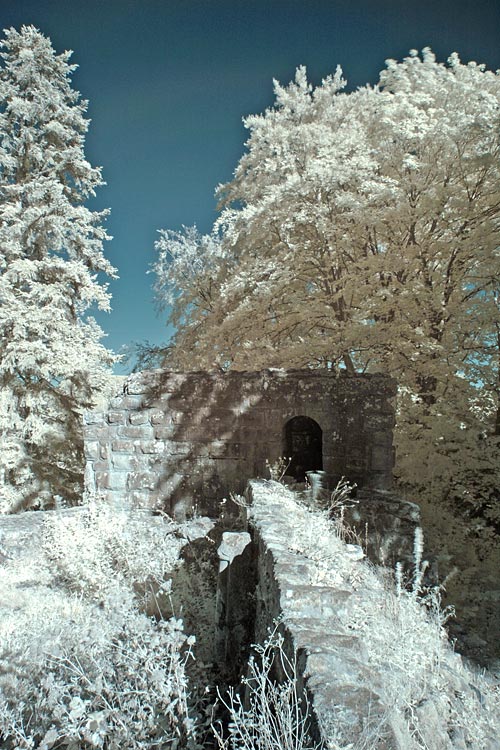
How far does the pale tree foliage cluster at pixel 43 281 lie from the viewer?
9.59 metres

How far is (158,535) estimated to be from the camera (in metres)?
5.45

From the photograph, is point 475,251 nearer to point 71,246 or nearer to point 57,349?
point 57,349

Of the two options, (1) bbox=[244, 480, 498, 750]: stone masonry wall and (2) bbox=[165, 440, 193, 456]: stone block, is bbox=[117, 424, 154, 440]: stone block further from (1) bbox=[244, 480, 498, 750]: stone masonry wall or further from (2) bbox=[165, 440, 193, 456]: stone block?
(1) bbox=[244, 480, 498, 750]: stone masonry wall

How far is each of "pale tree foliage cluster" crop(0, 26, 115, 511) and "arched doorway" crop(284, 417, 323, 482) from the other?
5.57m

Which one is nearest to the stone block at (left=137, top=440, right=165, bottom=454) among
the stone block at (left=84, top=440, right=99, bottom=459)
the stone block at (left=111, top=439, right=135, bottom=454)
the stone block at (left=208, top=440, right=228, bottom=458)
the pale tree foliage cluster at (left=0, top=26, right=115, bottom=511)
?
the stone block at (left=111, top=439, right=135, bottom=454)

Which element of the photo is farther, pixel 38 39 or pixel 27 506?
pixel 38 39

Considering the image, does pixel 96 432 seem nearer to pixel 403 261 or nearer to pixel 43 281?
pixel 43 281

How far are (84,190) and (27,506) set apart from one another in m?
8.97

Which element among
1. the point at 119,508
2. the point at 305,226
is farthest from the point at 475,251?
the point at 119,508

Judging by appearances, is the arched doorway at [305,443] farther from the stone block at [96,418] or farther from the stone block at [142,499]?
the stone block at [96,418]

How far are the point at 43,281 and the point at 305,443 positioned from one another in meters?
8.19

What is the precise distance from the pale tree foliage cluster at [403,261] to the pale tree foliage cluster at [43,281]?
3710 mm

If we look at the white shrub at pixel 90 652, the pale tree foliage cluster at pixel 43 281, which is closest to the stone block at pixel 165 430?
the white shrub at pixel 90 652

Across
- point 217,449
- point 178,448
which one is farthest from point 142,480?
point 217,449
